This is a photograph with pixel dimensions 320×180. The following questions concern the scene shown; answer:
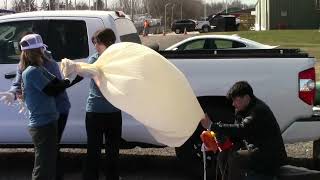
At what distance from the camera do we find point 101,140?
6.11 metres

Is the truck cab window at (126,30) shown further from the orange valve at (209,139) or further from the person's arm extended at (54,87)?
the orange valve at (209,139)

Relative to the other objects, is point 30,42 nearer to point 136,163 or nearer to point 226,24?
point 136,163

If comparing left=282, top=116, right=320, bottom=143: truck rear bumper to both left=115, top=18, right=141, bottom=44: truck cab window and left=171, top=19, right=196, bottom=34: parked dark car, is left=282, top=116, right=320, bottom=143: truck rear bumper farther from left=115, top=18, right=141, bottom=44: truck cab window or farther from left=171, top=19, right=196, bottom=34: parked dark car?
left=171, top=19, right=196, bottom=34: parked dark car

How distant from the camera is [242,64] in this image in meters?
6.55

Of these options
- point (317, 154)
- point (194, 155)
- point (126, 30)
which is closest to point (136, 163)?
point (194, 155)

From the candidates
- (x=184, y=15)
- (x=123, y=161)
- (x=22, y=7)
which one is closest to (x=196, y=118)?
(x=123, y=161)

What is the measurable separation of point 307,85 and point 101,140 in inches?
88.4

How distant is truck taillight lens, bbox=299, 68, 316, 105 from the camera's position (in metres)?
6.41

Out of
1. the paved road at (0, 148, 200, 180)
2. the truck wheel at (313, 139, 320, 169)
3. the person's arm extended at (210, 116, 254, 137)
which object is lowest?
the paved road at (0, 148, 200, 180)

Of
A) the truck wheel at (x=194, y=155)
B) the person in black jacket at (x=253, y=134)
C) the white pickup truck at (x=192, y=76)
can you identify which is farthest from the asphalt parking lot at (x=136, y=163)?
the person in black jacket at (x=253, y=134)

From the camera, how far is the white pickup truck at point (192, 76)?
646 centimetres

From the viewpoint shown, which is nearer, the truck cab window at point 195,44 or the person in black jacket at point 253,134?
the person in black jacket at point 253,134

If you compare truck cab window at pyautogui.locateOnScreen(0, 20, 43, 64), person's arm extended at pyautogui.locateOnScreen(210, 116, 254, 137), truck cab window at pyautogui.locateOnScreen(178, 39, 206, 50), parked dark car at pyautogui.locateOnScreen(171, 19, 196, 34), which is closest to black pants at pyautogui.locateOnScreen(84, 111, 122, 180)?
person's arm extended at pyautogui.locateOnScreen(210, 116, 254, 137)

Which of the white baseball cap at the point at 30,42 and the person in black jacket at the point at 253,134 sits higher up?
the white baseball cap at the point at 30,42
